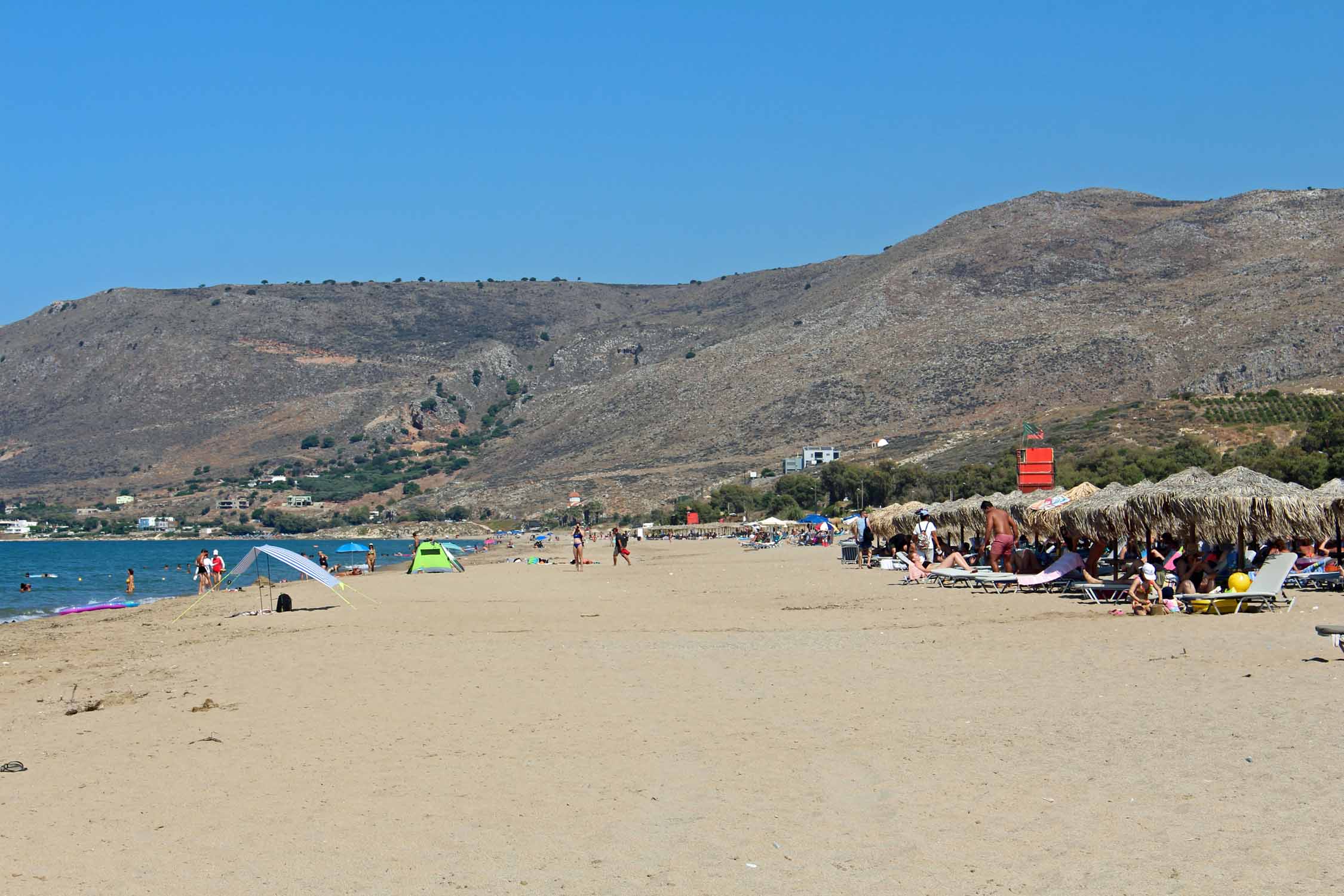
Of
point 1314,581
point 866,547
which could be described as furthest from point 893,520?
point 1314,581

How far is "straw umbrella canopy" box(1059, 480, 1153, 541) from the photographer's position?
17.5 metres

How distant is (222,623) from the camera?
1797 centimetres

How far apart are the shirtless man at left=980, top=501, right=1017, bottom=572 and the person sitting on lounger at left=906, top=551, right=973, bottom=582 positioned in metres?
0.49

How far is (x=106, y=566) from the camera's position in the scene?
2149 inches

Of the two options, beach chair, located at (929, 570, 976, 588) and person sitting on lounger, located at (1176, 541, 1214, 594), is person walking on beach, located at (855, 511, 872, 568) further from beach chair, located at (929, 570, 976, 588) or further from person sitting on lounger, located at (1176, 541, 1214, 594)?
person sitting on lounger, located at (1176, 541, 1214, 594)

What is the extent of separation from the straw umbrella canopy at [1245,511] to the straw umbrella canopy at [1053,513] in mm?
2985

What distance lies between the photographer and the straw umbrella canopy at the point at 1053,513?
65.4ft

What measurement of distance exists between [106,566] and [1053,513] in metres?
46.8

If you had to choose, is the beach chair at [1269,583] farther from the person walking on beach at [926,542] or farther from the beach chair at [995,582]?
the person walking on beach at [926,542]

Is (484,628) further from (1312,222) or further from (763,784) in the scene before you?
(1312,222)

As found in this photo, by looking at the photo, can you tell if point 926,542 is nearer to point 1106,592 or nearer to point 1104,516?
point 1104,516

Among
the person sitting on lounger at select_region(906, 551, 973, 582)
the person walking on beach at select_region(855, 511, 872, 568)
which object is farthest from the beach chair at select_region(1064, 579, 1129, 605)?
the person walking on beach at select_region(855, 511, 872, 568)

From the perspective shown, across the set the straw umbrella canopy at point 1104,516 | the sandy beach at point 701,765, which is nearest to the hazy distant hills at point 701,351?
the straw umbrella canopy at point 1104,516

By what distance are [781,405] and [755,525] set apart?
109ft
